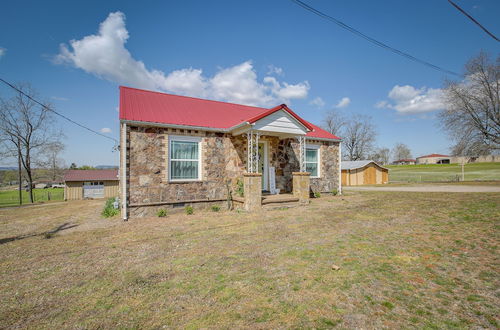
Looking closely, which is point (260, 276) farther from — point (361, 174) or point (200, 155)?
point (361, 174)

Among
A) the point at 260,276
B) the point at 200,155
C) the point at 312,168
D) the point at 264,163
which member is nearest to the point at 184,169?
the point at 200,155

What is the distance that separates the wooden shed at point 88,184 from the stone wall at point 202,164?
21779 millimetres

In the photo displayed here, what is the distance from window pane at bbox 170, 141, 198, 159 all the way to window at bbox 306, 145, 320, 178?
22.3 feet

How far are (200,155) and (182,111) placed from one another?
261 centimetres

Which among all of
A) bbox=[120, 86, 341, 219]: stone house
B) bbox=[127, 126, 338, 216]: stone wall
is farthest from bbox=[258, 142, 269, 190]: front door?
bbox=[127, 126, 338, 216]: stone wall

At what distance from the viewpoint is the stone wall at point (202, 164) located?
30.1 feet

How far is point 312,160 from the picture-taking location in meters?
14.2

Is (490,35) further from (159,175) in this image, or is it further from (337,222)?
(159,175)

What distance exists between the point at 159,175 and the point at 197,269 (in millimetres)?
6192

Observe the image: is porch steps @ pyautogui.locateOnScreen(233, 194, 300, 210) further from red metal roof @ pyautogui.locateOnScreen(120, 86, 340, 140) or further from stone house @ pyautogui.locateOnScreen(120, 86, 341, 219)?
red metal roof @ pyautogui.locateOnScreen(120, 86, 340, 140)

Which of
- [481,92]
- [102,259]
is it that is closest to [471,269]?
[102,259]

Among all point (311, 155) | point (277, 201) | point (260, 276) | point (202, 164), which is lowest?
point (260, 276)

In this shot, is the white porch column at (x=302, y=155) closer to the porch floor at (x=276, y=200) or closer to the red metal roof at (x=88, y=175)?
the porch floor at (x=276, y=200)

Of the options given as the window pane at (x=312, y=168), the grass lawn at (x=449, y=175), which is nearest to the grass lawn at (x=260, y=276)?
the window pane at (x=312, y=168)
